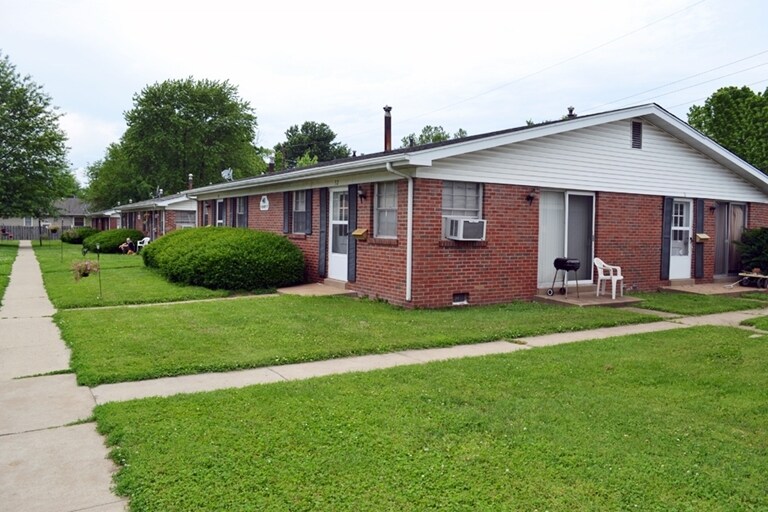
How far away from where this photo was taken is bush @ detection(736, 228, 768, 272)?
47.3 feet

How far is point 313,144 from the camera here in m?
64.1

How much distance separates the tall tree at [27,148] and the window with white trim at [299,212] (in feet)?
93.0

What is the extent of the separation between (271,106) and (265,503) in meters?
52.2

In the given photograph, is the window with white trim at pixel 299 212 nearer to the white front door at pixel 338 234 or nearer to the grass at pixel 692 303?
the white front door at pixel 338 234

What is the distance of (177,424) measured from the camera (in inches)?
174

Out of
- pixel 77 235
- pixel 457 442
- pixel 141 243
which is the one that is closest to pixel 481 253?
pixel 457 442

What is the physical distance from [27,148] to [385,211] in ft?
109

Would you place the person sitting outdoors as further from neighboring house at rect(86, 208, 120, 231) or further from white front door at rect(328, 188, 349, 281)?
white front door at rect(328, 188, 349, 281)

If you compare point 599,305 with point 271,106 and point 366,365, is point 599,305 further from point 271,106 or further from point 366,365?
point 271,106

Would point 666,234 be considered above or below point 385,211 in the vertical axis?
below

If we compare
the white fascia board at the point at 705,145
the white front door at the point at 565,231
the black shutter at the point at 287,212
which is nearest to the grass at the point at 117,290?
the black shutter at the point at 287,212

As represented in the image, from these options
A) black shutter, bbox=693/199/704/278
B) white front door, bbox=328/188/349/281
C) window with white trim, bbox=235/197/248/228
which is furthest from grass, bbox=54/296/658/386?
window with white trim, bbox=235/197/248/228

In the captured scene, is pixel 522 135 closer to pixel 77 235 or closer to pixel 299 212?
pixel 299 212

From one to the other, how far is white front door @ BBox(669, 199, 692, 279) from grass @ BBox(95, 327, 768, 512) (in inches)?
330
